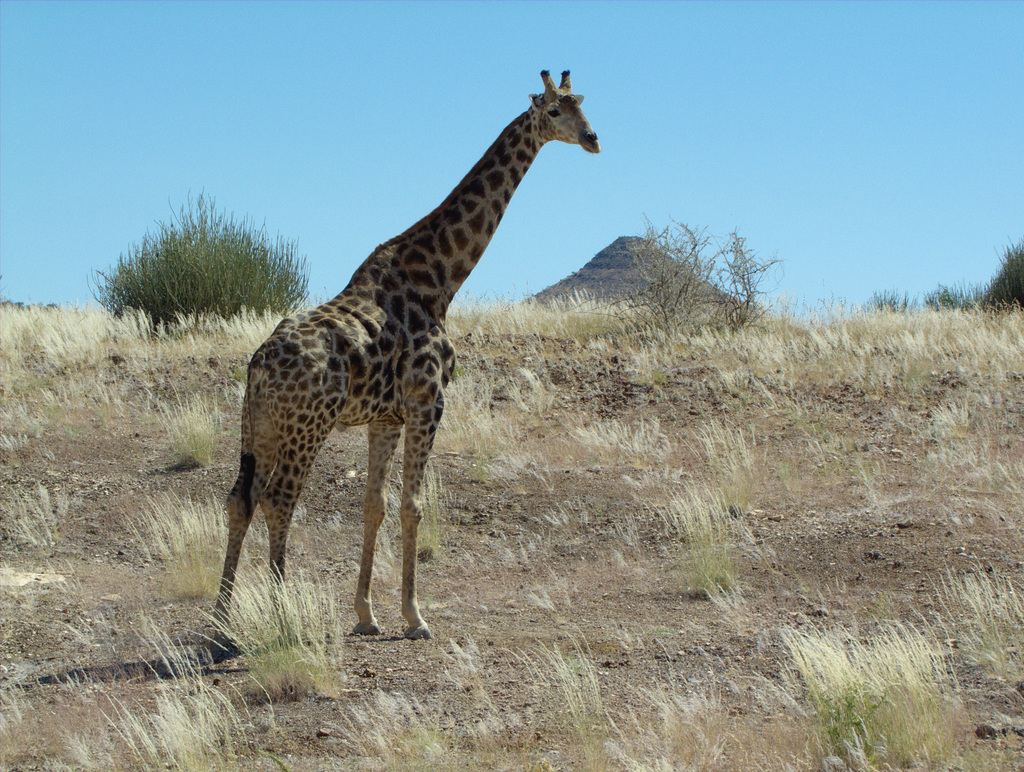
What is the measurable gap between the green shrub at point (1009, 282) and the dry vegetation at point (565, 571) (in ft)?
25.3

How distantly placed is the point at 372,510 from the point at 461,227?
2257 millimetres

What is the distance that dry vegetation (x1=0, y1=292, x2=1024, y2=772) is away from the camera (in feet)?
15.6

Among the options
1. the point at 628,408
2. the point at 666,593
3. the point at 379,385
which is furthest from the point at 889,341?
the point at 379,385

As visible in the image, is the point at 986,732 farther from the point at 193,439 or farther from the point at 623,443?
the point at 193,439

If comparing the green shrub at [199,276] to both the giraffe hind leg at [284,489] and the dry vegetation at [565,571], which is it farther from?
the giraffe hind leg at [284,489]

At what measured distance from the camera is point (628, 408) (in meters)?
14.1

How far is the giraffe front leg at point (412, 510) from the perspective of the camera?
6.84 meters

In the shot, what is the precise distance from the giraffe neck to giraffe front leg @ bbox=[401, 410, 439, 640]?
989 mm

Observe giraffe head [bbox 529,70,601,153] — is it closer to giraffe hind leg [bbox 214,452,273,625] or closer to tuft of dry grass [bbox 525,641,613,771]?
giraffe hind leg [bbox 214,452,273,625]

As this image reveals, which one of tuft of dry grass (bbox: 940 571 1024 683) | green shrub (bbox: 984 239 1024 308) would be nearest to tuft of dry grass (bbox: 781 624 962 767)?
tuft of dry grass (bbox: 940 571 1024 683)

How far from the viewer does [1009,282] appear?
24.5 metres

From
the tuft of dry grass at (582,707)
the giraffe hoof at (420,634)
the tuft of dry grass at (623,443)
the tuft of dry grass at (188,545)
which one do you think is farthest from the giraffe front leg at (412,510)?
the tuft of dry grass at (623,443)

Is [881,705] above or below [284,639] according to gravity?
below

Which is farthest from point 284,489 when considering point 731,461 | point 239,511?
point 731,461
